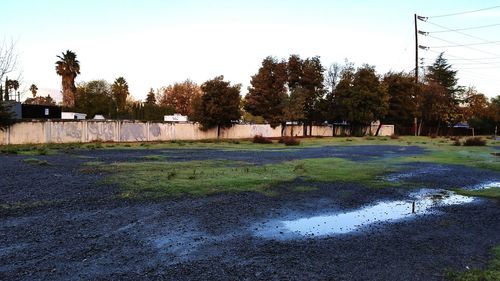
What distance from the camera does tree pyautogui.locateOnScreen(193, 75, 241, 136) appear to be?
45438 millimetres

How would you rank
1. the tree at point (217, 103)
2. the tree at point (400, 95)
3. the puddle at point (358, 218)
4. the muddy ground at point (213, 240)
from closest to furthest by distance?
1. the muddy ground at point (213, 240)
2. the puddle at point (358, 218)
3. the tree at point (217, 103)
4. the tree at point (400, 95)

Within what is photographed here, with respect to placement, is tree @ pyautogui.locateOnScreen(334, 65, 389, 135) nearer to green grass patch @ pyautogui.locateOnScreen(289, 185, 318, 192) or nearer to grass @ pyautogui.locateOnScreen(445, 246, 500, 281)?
green grass patch @ pyautogui.locateOnScreen(289, 185, 318, 192)

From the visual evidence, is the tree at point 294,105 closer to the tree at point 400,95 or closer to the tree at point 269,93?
the tree at point 269,93

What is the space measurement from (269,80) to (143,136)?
22.0m

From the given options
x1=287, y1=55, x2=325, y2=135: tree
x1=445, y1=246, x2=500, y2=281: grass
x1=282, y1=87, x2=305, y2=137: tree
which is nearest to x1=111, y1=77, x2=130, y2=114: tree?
x1=287, y1=55, x2=325, y2=135: tree

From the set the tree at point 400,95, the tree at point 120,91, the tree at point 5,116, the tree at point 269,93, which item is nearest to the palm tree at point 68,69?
the tree at point 120,91

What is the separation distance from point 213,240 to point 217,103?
40078 mm

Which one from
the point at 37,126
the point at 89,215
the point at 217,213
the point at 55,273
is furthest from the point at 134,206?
the point at 37,126

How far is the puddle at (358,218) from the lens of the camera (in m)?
6.85

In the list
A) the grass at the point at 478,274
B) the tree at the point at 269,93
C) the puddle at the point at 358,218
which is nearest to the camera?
the grass at the point at 478,274

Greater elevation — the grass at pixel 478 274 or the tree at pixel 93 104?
the tree at pixel 93 104

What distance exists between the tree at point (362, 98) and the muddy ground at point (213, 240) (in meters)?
50.3

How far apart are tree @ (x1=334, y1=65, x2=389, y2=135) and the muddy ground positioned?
50.3m

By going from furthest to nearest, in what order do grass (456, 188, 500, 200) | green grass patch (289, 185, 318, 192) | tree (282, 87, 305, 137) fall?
tree (282, 87, 305, 137) → green grass patch (289, 185, 318, 192) → grass (456, 188, 500, 200)
